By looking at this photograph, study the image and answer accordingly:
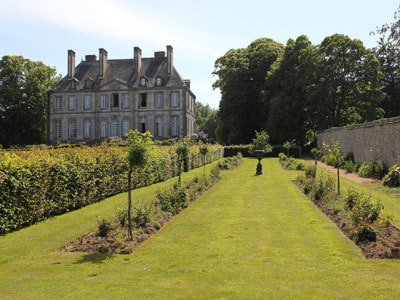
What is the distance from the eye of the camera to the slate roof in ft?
155

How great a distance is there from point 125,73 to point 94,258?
45070mm

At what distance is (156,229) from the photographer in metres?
8.09

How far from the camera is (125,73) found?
48.8 meters

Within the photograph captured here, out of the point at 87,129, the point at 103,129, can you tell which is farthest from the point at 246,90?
the point at 87,129

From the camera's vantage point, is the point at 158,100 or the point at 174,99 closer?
the point at 174,99

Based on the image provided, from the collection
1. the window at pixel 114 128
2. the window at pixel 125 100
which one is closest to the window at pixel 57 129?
the window at pixel 114 128

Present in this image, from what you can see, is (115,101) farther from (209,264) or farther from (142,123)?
(209,264)

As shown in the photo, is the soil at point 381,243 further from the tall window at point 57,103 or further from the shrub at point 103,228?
the tall window at point 57,103

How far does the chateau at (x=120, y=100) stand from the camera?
46.8 m

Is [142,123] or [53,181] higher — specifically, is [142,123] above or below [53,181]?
above

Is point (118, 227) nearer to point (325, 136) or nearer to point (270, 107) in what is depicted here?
point (325, 136)

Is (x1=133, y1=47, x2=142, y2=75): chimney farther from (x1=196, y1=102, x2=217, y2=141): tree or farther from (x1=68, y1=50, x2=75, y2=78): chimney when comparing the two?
(x1=196, y1=102, x2=217, y2=141): tree

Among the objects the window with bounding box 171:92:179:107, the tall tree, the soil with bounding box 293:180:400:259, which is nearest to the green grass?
the soil with bounding box 293:180:400:259

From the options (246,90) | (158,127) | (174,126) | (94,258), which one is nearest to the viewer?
(94,258)
